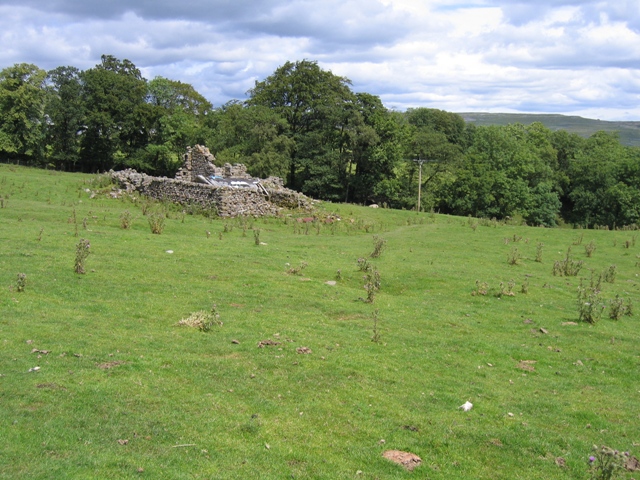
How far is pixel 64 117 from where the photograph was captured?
6250 centimetres

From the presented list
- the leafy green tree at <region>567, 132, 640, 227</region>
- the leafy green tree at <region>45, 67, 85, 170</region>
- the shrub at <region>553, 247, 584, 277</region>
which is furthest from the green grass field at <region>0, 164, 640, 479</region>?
the leafy green tree at <region>567, 132, 640, 227</region>

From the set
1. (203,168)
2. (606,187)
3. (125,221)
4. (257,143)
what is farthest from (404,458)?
(606,187)

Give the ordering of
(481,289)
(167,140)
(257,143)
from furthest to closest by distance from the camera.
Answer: (167,140) → (257,143) → (481,289)

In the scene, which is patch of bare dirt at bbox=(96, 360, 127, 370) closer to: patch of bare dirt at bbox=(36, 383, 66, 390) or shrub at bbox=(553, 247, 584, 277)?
patch of bare dirt at bbox=(36, 383, 66, 390)

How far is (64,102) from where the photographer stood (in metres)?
62.5

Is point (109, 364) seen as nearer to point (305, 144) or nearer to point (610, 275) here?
point (610, 275)

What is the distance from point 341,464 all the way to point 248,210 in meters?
30.3

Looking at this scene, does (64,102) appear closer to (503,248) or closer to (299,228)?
(299,228)

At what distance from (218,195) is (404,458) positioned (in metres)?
30.0

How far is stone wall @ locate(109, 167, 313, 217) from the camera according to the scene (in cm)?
3662

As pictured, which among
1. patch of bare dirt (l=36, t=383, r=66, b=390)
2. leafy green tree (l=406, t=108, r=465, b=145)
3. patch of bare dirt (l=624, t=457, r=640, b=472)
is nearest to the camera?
patch of bare dirt (l=624, t=457, r=640, b=472)

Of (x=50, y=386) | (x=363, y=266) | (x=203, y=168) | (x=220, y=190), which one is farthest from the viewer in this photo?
(x=203, y=168)

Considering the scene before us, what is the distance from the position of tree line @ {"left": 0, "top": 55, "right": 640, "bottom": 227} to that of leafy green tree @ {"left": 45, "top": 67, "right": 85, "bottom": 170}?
5.2 inches

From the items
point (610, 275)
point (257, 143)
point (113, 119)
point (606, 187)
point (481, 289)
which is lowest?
point (610, 275)
